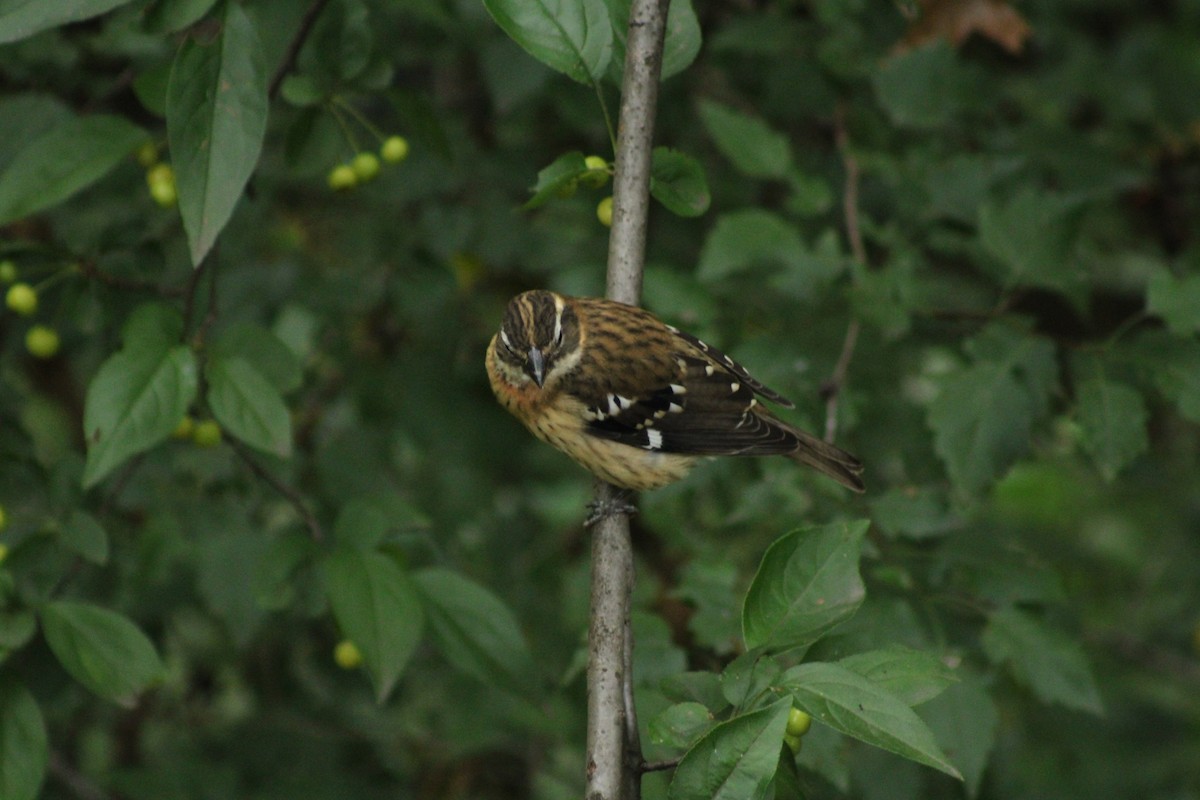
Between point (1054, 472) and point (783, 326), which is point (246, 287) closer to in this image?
point (783, 326)

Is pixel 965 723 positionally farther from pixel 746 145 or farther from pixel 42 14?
pixel 42 14

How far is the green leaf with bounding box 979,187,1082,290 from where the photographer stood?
152 inches

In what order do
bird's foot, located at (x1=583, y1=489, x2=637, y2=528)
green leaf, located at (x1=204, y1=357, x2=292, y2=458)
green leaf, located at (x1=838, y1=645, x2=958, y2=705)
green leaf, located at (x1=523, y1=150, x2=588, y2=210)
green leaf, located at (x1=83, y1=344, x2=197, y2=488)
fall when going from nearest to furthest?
green leaf, located at (x1=838, y1=645, x2=958, y2=705)
green leaf, located at (x1=83, y1=344, x2=197, y2=488)
green leaf, located at (x1=523, y1=150, x2=588, y2=210)
green leaf, located at (x1=204, y1=357, x2=292, y2=458)
bird's foot, located at (x1=583, y1=489, x2=637, y2=528)

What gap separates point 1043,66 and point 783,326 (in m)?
2.53

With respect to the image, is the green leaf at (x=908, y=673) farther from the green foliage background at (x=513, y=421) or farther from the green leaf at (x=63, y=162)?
the green leaf at (x=63, y=162)

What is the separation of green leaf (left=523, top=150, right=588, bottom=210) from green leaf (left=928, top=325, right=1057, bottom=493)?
4.51ft

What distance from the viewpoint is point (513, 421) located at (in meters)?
5.49

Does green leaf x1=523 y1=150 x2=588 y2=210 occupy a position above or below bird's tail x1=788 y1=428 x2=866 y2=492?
above

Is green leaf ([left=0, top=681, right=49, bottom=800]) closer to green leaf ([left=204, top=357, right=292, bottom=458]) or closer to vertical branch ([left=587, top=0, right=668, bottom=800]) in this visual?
green leaf ([left=204, top=357, right=292, bottom=458])

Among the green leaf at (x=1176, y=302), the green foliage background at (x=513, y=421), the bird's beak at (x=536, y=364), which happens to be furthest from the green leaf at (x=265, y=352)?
the green leaf at (x=1176, y=302)

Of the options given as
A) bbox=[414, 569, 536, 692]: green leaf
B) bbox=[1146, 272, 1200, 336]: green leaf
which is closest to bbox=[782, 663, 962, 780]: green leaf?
bbox=[414, 569, 536, 692]: green leaf

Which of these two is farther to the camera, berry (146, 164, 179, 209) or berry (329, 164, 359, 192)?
berry (329, 164, 359, 192)

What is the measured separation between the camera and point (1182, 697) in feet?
22.6

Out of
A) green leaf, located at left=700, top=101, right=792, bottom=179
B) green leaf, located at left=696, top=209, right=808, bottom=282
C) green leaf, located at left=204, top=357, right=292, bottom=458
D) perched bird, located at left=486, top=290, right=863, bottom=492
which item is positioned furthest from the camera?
green leaf, located at left=700, top=101, right=792, bottom=179
